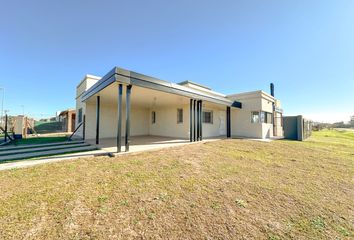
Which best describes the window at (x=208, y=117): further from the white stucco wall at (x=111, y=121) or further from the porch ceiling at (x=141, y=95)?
the white stucco wall at (x=111, y=121)

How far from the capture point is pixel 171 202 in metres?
3.02

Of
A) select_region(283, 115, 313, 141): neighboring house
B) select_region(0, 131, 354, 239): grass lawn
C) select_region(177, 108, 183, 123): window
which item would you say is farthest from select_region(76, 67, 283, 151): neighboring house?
select_region(0, 131, 354, 239): grass lawn

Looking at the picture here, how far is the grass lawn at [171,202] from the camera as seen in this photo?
7.50 ft

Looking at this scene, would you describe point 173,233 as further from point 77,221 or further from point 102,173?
point 102,173

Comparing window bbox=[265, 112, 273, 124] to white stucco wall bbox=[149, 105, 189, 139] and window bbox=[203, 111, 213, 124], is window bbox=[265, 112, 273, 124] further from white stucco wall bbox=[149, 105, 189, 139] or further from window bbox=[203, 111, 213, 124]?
white stucco wall bbox=[149, 105, 189, 139]

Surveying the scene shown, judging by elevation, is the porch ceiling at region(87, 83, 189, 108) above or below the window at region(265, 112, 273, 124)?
above

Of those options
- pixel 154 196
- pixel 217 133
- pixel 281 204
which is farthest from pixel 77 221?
pixel 217 133

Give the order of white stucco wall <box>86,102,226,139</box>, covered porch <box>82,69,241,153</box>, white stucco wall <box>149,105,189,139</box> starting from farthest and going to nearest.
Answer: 1. white stucco wall <box>149,105,189,139</box>
2. white stucco wall <box>86,102,226,139</box>
3. covered porch <box>82,69,241,153</box>

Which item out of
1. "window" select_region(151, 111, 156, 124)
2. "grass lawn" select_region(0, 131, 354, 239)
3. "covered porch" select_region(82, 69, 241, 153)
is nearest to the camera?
"grass lawn" select_region(0, 131, 354, 239)

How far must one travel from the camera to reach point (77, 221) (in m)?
2.39

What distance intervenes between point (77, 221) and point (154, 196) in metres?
1.38

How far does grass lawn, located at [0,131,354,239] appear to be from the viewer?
2.29 m

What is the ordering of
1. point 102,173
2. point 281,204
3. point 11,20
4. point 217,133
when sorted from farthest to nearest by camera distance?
point 217,133
point 11,20
point 102,173
point 281,204

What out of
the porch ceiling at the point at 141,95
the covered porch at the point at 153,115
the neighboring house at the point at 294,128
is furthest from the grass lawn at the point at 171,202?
the neighboring house at the point at 294,128
